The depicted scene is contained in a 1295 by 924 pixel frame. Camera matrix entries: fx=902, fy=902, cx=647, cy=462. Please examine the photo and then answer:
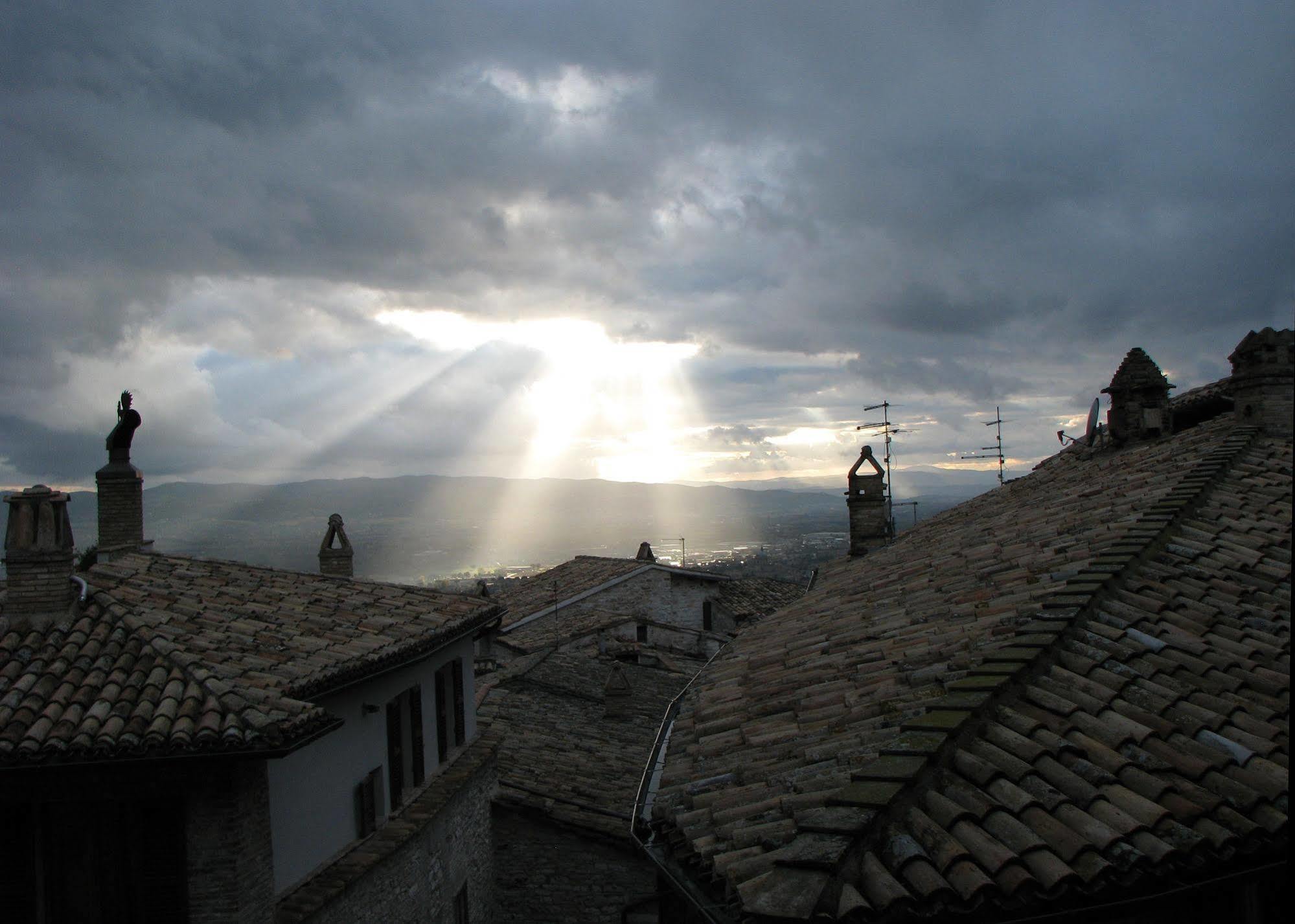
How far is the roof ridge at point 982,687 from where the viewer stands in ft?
16.8

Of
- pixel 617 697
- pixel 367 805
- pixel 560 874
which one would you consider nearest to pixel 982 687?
pixel 367 805

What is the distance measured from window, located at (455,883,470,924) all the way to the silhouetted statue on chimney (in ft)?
29.3

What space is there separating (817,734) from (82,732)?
6.57 meters

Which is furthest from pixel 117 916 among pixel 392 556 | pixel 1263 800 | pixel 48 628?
pixel 392 556

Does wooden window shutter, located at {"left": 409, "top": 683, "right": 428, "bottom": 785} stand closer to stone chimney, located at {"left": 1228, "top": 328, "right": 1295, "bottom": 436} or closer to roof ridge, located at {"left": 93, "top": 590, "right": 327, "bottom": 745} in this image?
roof ridge, located at {"left": 93, "top": 590, "right": 327, "bottom": 745}

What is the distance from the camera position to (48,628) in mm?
9859

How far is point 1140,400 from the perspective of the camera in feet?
52.4

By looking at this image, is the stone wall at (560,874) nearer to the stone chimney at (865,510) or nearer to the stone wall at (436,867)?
the stone wall at (436,867)

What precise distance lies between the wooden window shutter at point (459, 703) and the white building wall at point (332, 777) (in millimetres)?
1888

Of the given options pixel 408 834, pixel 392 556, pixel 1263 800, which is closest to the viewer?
pixel 1263 800

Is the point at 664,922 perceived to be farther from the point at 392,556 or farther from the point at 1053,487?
the point at 392,556

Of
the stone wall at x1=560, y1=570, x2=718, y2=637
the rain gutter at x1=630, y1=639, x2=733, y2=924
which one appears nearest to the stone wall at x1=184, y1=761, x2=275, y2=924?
the rain gutter at x1=630, y1=639, x2=733, y2=924

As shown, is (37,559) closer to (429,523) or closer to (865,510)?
(865,510)

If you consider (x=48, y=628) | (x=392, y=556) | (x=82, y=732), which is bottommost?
(x=392, y=556)
